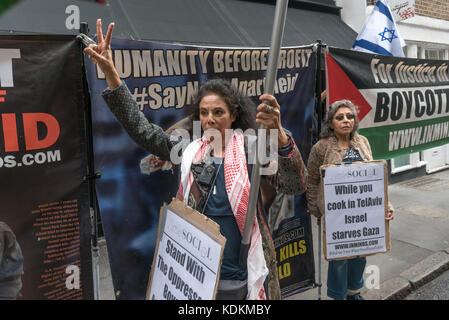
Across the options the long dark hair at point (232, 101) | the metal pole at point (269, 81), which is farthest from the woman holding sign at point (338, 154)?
the metal pole at point (269, 81)

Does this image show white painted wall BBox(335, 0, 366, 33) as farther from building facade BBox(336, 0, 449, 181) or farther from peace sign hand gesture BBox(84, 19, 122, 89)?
peace sign hand gesture BBox(84, 19, 122, 89)

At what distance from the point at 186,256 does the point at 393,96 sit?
10.4ft

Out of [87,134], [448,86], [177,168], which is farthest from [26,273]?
[448,86]

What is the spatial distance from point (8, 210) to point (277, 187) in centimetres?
153

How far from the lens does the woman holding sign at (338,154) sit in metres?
3.19

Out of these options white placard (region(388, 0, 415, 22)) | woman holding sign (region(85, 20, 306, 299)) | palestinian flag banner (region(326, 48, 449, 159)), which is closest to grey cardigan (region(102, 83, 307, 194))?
woman holding sign (region(85, 20, 306, 299))

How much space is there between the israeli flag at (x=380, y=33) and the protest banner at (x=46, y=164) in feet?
12.8

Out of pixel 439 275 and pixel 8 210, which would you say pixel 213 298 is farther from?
pixel 439 275

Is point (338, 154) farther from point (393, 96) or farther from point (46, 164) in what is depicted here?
point (46, 164)

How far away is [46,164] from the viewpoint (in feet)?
6.98

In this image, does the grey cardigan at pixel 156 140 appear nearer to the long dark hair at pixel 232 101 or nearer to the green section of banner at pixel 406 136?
the long dark hair at pixel 232 101

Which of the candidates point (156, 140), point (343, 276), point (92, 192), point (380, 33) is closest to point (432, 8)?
point (380, 33)

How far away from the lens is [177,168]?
8.74 ft

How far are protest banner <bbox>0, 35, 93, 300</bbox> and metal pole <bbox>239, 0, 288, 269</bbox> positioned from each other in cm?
108
